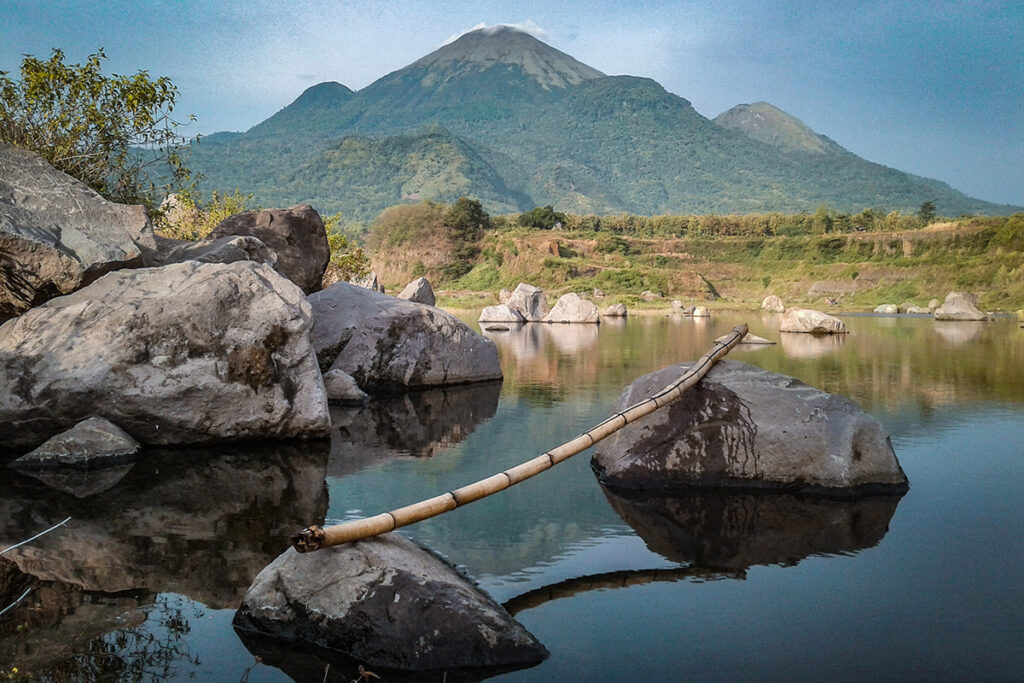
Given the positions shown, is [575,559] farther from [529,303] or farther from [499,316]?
[529,303]

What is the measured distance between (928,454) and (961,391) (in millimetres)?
5576

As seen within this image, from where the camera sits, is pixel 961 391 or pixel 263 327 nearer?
pixel 263 327

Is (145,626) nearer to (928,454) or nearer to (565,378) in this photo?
(928,454)

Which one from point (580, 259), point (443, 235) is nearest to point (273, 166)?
point (443, 235)

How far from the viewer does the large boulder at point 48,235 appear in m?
8.55

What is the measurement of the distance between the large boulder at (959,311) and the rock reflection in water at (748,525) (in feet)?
118

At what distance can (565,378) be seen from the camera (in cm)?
1488

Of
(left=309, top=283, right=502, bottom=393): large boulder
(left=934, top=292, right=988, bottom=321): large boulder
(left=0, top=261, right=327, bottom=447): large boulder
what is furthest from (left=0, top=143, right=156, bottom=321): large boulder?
(left=934, top=292, right=988, bottom=321): large boulder

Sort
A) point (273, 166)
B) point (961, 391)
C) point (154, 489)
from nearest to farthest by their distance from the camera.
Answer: point (154, 489)
point (961, 391)
point (273, 166)

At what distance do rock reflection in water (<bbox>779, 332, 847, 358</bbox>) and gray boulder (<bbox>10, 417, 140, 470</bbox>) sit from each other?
1497 cm

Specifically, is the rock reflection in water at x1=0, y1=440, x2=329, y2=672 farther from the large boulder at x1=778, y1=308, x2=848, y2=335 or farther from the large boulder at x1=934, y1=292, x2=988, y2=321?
the large boulder at x1=934, y1=292, x2=988, y2=321

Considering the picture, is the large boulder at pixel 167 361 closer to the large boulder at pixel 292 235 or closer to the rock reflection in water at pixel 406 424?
the rock reflection in water at pixel 406 424

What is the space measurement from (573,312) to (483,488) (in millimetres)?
31709

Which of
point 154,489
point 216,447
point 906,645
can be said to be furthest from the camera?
point 216,447
